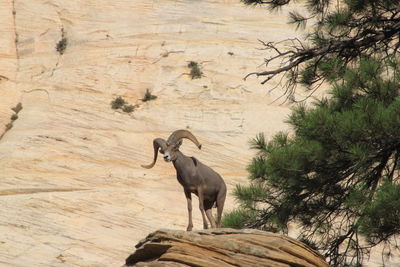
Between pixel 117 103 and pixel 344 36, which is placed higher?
pixel 344 36

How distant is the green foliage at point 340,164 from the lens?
1232 centimetres

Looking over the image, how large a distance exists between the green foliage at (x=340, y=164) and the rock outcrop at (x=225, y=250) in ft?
3.11

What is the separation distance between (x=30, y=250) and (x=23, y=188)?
391 cm

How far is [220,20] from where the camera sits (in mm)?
38125

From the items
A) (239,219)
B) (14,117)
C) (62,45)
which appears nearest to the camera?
(239,219)

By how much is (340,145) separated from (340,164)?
23.5 inches

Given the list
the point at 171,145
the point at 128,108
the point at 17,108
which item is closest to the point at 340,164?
the point at 171,145

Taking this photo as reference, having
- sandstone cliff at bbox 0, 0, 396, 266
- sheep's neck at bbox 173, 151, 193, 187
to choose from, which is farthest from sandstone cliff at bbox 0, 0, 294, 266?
sheep's neck at bbox 173, 151, 193, 187

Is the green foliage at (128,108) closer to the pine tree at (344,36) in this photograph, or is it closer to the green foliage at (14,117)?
the green foliage at (14,117)

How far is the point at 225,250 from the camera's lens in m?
12.3

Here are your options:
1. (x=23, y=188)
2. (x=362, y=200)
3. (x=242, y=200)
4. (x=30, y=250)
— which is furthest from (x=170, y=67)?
(x=362, y=200)

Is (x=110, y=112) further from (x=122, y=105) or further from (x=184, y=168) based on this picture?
(x=184, y=168)

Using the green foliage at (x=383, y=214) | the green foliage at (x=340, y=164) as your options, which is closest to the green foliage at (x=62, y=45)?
the green foliage at (x=340, y=164)

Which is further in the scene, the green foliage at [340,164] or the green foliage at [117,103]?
the green foliage at [117,103]
